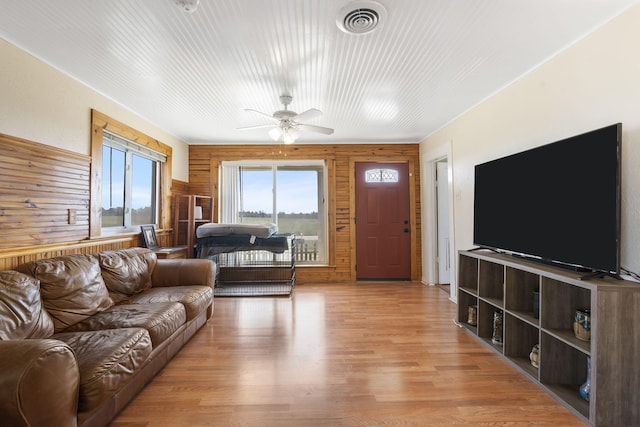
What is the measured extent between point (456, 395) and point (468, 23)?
2512 mm

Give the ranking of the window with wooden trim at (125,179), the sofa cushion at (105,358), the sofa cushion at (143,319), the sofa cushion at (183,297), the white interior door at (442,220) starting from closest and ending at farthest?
the sofa cushion at (105,358) → the sofa cushion at (143,319) → the sofa cushion at (183,297) → the window with wooden trim at (125,179) → the white interior door at (442,220)

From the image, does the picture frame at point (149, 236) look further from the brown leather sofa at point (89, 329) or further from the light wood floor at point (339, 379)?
Result: the light wood floor at point (339, 379)

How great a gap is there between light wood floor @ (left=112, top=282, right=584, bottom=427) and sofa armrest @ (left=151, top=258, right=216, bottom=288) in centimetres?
53

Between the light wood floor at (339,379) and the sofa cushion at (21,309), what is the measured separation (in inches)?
29.9

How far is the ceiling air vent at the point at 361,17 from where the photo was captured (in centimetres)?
182

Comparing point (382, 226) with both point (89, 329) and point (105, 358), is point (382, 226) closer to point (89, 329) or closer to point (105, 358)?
point (89, 329)

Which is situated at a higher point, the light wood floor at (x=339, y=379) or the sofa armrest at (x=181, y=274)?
the sofa armrest at (x=181, y=274)

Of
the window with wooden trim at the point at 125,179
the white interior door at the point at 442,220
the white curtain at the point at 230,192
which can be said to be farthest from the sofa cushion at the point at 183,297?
the white interior door at the point at 442,220

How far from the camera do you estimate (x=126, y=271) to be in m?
2.82

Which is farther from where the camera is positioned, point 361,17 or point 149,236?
point 149,236

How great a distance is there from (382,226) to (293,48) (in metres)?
3.64

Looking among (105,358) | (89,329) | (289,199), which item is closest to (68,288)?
(89,329)

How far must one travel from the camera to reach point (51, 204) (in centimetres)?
256

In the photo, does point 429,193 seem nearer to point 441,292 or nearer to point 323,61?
point 441,292
